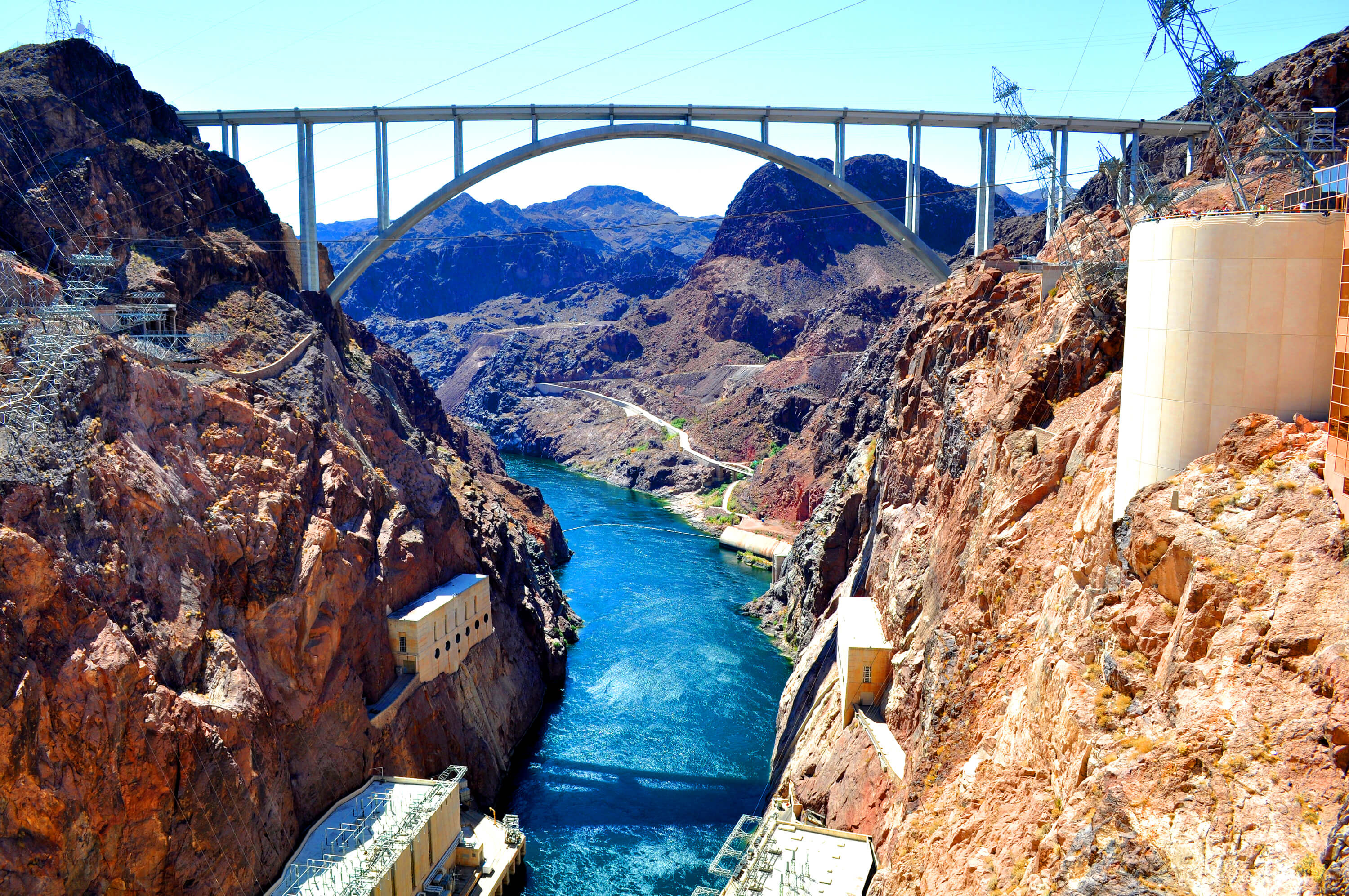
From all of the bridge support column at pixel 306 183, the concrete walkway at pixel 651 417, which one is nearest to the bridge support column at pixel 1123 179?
the bridge support column at pixel 306 183

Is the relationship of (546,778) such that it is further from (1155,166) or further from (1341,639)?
(1155,166)

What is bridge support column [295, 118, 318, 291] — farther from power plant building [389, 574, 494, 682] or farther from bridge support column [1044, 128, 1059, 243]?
bridge support column [1044, 128, 1059, 243]

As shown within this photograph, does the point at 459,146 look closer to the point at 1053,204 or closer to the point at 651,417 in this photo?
the point at 1053,204

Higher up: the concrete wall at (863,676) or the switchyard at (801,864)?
the concrete wall at (863,676)

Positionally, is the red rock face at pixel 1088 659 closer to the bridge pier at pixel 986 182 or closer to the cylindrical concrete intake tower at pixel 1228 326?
the cylindrical concrete intake tower at pixel 1228 326

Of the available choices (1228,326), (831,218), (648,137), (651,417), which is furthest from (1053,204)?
(831,218)

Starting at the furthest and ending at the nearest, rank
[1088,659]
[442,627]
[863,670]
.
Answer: [442,627]
[863,670]
[1088,659]

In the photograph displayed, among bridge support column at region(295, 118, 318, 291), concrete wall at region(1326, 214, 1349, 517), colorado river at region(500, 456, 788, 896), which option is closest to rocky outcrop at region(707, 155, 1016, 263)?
colorado river at region(500, 456, 788, 896)

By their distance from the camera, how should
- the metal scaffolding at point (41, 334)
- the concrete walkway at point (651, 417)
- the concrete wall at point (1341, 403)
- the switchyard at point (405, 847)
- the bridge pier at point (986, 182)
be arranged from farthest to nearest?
1. the concrete walkway at point (651, 417)
2. the bridge pier at point (986, 182)
3. the switchyard at point (405, 847)
4. the metal scaffolding at point (41, 334)
5. the concrete wall at point (1341, 403)
